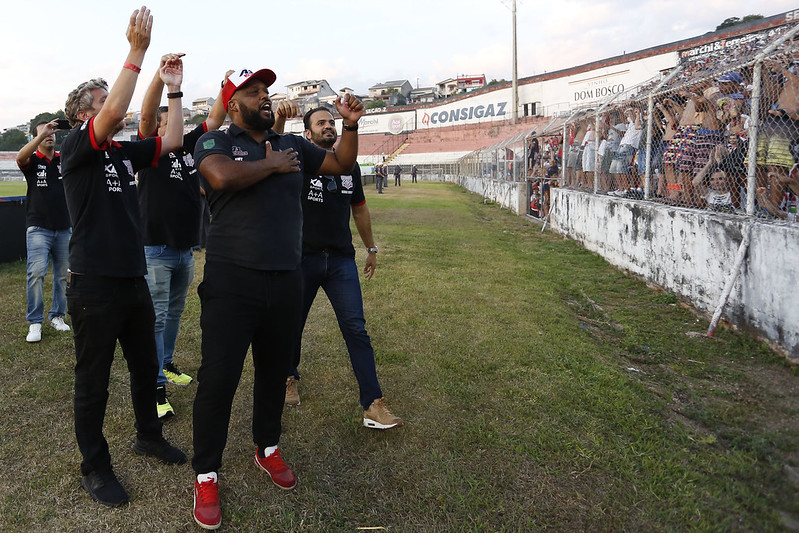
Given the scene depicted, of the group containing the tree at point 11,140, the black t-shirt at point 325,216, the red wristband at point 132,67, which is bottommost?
the black t-shirt at point 325,216

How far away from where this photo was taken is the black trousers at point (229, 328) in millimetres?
2578

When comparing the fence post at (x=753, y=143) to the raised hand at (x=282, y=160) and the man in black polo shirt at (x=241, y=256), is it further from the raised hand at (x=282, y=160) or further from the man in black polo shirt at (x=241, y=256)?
the raised hand at (x=282, y=160)

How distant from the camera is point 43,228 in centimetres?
553

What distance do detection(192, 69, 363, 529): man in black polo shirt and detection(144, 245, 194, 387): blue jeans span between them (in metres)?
1.18

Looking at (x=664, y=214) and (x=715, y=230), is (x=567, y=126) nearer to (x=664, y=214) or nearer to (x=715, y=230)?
(x=664, y=214)

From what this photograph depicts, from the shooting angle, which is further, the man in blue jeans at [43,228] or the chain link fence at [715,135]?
the man in blue jeans at [43,228]

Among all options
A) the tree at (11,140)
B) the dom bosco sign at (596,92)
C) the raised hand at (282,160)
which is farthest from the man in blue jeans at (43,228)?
the tree at (11,140)

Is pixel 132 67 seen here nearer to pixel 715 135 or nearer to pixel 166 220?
pixel 166 220

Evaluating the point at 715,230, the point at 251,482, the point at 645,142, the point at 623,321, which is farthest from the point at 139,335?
the point at 645,142

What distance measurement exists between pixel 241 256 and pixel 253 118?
664 millimetres

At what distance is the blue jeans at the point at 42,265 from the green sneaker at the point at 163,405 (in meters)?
2.17

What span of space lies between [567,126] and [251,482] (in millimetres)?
12252

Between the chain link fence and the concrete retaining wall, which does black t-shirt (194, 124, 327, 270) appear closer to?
the concrete retaining wall

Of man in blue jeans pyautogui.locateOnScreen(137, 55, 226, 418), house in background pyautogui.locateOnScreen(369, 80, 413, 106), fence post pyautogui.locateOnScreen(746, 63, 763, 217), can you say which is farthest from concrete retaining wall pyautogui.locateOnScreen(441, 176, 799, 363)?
house in background pyautogui.locateOnScreen(369, 80, 413, 106)
